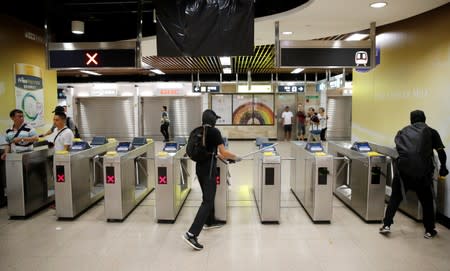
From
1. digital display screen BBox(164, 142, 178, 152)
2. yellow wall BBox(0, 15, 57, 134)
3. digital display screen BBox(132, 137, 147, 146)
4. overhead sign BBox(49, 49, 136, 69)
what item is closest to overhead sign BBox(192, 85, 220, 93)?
digital display screen BBox(132, 137, 147, 146)

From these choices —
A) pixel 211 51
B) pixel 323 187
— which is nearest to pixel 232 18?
pixel 211 51

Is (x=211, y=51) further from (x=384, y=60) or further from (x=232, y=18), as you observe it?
(x=384, y=60)

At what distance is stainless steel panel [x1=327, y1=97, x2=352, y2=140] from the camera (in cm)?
1277

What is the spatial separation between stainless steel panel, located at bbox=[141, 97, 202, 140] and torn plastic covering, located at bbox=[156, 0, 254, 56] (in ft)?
30.7

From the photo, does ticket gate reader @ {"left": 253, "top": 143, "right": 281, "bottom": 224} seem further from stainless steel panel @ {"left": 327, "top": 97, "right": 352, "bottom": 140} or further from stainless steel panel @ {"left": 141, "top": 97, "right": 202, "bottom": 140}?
stainless steel panel @ {"left": 327, "top": 97, "right": 352, "bottom": 140}

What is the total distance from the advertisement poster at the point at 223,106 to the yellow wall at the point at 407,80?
7371 millimetres

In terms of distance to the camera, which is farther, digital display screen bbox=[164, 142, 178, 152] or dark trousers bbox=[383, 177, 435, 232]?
digital display screen bbox=[164, 142, 178, 152]

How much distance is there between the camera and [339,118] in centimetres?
1287

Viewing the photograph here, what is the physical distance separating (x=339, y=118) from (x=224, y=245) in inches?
426

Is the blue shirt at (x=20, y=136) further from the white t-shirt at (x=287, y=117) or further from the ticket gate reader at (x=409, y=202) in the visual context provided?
the white t-shirt at (x=287, y=117)

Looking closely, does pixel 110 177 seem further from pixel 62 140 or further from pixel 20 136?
pixel 20 136

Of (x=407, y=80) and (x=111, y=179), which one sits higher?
(x=407, y=80)

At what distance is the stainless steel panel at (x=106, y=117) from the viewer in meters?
12.9

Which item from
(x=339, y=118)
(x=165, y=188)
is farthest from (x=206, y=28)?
(x=339, y=118)
